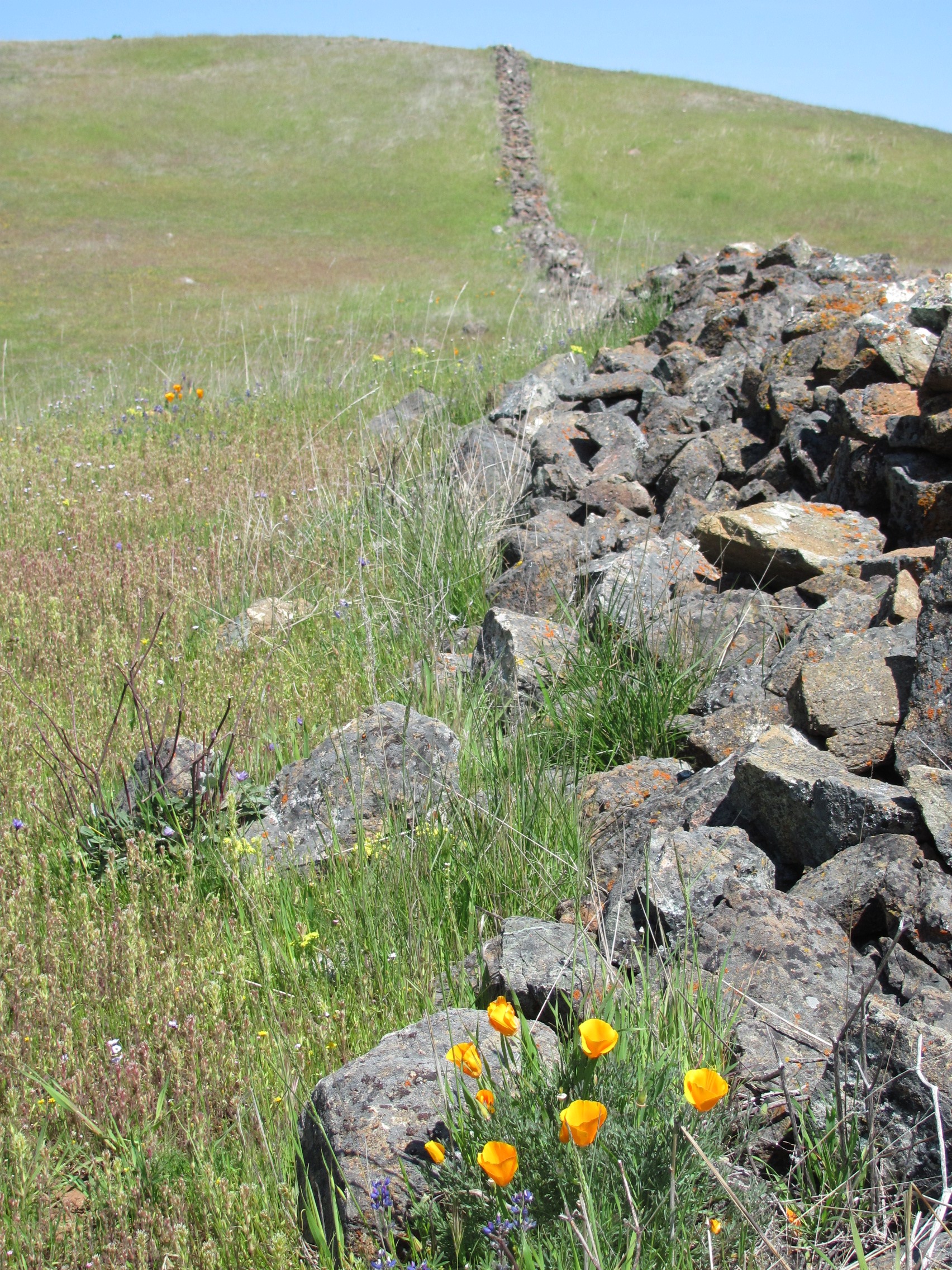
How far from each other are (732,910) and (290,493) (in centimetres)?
425

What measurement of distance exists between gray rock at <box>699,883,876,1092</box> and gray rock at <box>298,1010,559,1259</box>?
40 cm

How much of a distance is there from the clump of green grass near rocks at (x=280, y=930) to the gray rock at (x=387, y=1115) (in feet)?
0.17

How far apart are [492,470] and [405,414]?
6.27 feet

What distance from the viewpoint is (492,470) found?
535 cm

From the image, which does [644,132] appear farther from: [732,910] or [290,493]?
[732,910]

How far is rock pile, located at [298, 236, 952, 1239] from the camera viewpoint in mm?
1912

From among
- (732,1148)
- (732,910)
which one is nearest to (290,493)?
(732,910)

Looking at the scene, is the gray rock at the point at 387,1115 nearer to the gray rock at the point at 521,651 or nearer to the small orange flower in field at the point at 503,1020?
the small orange flower in field at the point at 503,1020

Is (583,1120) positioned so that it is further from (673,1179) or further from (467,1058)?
(467,1058)

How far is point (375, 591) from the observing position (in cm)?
448

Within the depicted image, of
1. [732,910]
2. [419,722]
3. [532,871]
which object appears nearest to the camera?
[732,910]

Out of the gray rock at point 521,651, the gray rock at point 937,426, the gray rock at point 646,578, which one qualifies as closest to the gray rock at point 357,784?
the gray rock at point 521,651

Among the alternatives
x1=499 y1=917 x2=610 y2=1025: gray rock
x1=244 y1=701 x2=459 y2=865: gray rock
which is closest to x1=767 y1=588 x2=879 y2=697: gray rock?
x1=244 y1=701 x2=459 y2=865: gray rock

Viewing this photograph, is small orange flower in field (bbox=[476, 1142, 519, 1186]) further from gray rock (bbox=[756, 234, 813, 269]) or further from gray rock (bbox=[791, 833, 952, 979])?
gray rock (bbox=[756, 234, 813, 269])
